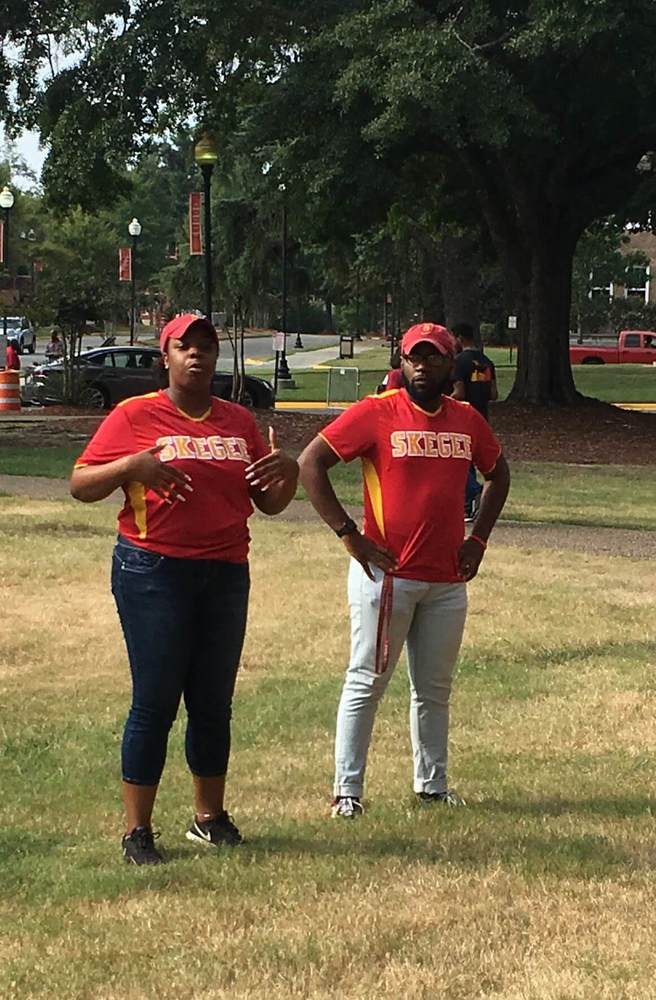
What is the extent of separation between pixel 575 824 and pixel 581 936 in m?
1.19

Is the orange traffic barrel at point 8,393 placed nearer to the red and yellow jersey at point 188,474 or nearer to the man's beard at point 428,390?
the man's beard at point 428,390

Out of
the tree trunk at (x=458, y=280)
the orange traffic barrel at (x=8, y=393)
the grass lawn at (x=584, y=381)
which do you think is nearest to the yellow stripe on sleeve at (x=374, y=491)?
the orange traffic barrel at (x=8, y=393)

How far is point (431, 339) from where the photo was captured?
5195 mm

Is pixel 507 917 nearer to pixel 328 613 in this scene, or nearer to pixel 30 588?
pixel 328 613

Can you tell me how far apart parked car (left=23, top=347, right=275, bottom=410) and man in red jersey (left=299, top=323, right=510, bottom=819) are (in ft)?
83.1

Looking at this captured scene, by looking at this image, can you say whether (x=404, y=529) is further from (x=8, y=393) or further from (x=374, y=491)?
(x=8, y=393)

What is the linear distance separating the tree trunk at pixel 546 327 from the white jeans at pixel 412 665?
75.0ft

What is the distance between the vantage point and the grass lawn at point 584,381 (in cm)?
4091

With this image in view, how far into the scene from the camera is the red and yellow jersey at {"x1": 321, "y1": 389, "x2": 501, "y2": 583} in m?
5.16

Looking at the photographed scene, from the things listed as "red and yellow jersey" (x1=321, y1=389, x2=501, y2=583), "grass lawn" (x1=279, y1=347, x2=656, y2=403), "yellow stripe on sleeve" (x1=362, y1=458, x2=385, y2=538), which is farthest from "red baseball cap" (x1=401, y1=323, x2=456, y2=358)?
"grass lawn" (x1=279, y1=347, x2=656, y2=403)

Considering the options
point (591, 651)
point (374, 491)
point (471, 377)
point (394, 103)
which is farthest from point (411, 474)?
point (394, 103)

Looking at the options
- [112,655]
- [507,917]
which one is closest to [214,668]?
[507,917]

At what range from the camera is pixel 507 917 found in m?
4.21

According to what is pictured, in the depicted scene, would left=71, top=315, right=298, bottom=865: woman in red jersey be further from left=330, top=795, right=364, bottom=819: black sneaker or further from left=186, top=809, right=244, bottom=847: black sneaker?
left=330, top=795, right=364, bottom=819: black sneaker
